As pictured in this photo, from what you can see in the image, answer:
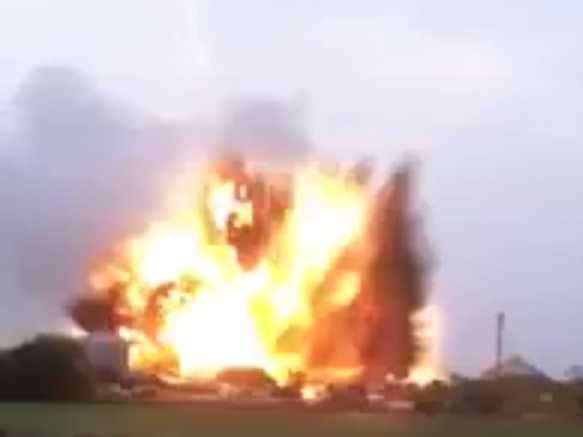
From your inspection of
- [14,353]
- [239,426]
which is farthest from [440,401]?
[239,426]

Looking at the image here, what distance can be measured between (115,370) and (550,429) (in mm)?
71182

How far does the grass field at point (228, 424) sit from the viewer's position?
84.2 meters

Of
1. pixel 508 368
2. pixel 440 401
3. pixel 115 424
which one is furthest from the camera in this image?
pixel 508 368

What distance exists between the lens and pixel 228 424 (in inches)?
3878

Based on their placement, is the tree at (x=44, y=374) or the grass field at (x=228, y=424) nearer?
the grass field at (x=228, y=424)

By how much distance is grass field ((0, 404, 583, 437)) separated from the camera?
276 feet

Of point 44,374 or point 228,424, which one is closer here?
point 228,424

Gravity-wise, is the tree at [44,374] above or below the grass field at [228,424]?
above

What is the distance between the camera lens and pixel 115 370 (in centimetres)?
16888

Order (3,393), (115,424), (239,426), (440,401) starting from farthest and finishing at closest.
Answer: (440,401)
(3,393)
(239,426)
(115,424)

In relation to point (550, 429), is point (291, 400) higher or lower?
higher

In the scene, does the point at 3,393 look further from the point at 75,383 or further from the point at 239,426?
the point at 239,426

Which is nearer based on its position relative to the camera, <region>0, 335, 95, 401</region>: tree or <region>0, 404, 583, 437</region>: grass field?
<region>0, 404, 583, 437</region>: grass field

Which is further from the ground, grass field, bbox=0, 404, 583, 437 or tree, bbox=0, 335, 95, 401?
tree, bbox=0, 335, 95, 401
